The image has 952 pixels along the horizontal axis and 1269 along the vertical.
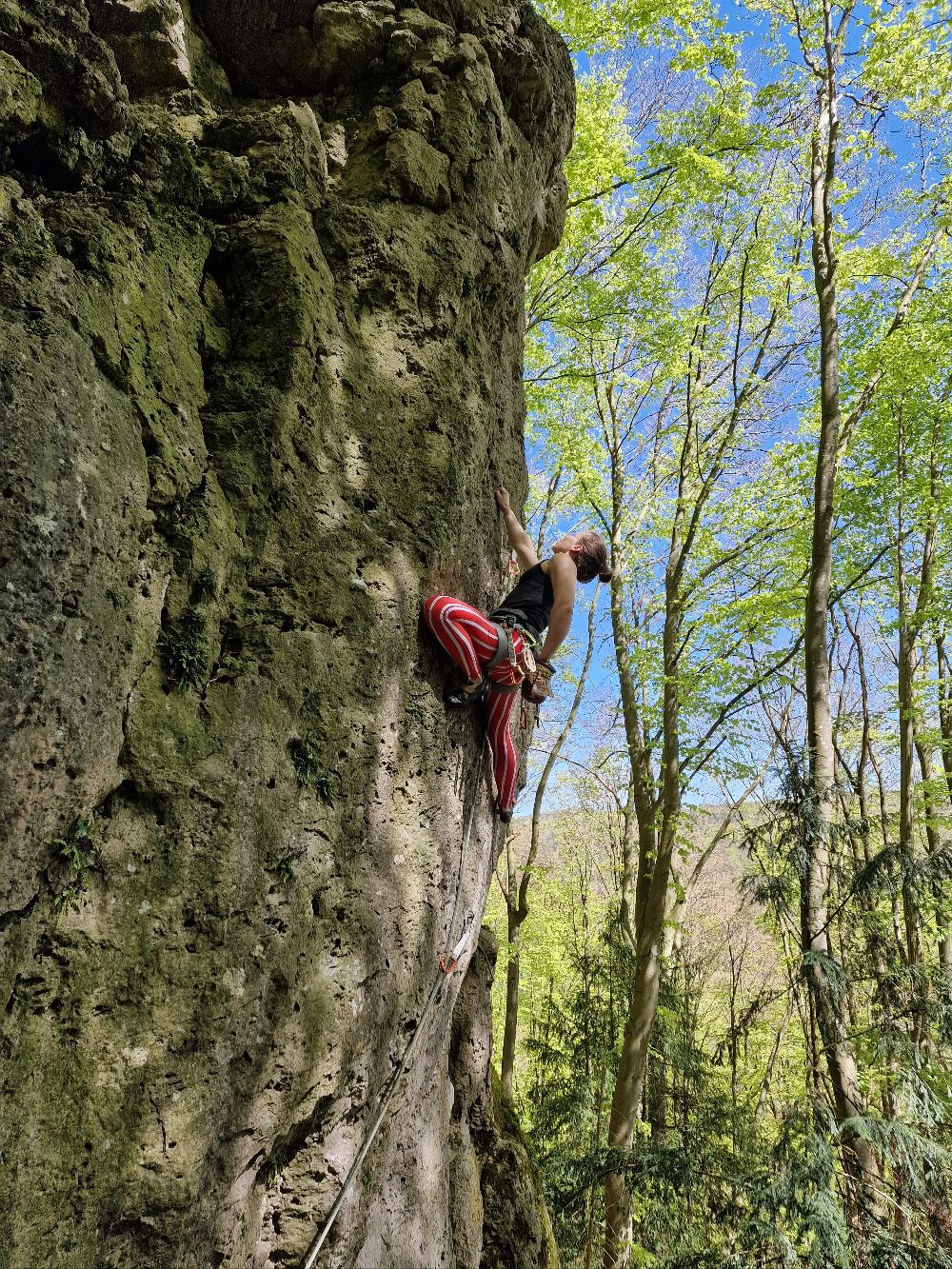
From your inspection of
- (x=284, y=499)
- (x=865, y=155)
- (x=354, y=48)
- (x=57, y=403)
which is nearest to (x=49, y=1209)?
(x=57, y=403)

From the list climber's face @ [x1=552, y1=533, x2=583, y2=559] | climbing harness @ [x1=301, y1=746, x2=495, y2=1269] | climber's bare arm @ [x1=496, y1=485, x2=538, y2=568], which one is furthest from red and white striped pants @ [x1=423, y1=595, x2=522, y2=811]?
climber's bare arm @ [x1=496, y1=485, x2=538, y2=568]

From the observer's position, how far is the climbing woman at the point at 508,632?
4145 millimetres

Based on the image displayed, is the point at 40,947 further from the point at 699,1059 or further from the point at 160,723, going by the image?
the point at 699,1059

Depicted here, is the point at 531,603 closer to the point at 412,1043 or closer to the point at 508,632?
the point at 508,632

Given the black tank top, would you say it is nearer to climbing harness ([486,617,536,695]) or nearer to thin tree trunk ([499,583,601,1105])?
A: climbing harness ([486,617,536,695])

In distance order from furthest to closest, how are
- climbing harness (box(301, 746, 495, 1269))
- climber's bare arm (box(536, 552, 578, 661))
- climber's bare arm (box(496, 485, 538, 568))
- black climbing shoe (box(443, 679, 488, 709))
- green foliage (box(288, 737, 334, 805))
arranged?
climber's bare arm (box(496, 485, 538, 568)) < climber's bare arm (box(536, 552, 578, 661)) < black climbing shoe (box(443, 679, 488, 709)) < green foliage (box(288, 737, 334, 805)) < climbing harness (box(301, 746, 495, 1269))

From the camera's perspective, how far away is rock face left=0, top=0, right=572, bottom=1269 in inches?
86.1

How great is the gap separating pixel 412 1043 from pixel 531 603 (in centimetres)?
273

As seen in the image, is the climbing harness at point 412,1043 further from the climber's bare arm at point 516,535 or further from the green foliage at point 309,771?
the climber's bare arm at point 516,535

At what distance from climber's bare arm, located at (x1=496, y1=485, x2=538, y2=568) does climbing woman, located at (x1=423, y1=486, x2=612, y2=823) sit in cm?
15

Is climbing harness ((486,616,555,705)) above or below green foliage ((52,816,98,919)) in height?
above

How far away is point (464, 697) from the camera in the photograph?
14.4 ft

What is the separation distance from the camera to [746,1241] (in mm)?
5688

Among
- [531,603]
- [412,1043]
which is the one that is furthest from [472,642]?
[412,1043]
